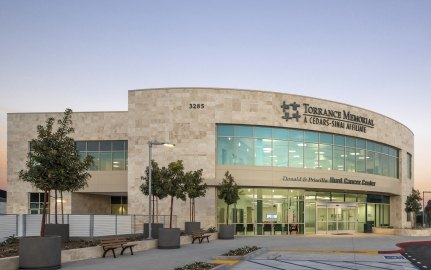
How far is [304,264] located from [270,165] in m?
23.8

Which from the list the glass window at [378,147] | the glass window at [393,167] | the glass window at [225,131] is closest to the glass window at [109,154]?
the glass window at [225,131]

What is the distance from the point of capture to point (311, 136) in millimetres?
46250

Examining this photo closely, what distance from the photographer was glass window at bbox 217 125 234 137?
42844 millimetres

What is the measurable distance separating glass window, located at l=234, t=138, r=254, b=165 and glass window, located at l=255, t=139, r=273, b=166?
48cm

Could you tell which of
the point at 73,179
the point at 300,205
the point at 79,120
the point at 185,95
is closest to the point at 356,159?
the point at 300,205

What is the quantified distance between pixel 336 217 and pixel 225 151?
13978 mm

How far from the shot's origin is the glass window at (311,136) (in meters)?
45.9

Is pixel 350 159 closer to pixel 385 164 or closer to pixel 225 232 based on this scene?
pixel 385 164

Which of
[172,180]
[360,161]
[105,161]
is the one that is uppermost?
[360,161]

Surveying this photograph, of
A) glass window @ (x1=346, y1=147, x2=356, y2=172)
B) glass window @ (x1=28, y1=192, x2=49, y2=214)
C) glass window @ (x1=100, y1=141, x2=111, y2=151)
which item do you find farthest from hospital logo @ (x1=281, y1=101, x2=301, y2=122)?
glass window @ (x1=28, y1=192, x2=49, y2=214)

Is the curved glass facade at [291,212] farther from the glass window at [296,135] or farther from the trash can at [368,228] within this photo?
the glass window at [296,135]

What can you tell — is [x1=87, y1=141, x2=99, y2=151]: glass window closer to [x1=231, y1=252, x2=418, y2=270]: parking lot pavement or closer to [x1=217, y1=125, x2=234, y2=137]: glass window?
[x1=217, y1=125, x2=234, y2=137]: glass window

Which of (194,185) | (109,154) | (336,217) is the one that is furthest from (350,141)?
(109,154)

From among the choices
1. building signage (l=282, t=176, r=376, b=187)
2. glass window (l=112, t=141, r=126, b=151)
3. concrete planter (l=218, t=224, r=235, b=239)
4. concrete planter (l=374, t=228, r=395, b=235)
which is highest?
glass window (l=112, t=141, r=126, b=151)
